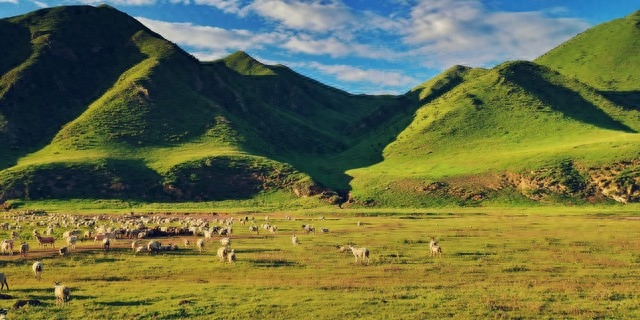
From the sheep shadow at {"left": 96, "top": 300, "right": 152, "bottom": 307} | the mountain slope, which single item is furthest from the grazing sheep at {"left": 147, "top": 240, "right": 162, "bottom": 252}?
A: the mountain slope

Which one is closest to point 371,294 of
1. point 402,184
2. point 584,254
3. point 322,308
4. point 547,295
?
point 322,308

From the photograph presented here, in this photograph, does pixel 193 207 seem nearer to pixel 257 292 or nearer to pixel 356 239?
pixel 356 239

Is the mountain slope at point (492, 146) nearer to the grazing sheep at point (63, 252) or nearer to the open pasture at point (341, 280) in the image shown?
the open pasture at point (341, 280)

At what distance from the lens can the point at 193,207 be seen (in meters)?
115

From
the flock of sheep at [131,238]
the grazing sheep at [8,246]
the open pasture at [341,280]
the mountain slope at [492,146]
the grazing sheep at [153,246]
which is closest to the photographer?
the open pasture at [341,280]

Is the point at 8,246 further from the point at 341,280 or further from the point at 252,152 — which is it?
the point at 252,152

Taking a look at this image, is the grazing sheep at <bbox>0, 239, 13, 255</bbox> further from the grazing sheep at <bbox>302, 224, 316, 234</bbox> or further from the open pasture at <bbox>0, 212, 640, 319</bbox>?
the grazing sheep at <bbox>302, 224, 316, 234</bbox>

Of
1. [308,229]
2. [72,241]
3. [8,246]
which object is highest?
[8,246]

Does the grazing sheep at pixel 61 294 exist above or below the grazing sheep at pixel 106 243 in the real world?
above

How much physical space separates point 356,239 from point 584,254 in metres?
22.1

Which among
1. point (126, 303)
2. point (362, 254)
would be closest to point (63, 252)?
point (126, 303)

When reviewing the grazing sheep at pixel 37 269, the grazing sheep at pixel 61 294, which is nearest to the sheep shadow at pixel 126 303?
the grazing sheep at pixel 61 294

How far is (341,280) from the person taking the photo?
29.8m

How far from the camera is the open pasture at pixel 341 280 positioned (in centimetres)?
2252
